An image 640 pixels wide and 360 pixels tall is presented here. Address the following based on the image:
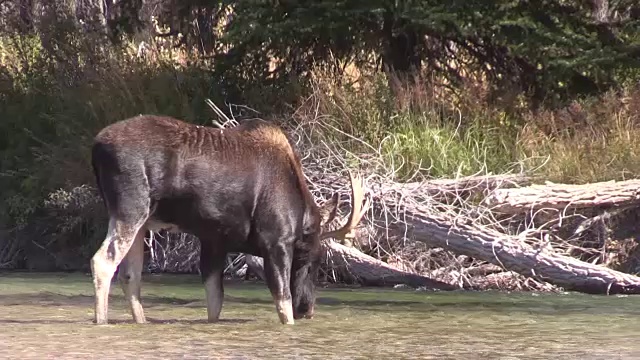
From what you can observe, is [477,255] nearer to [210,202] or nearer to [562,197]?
[562,197]

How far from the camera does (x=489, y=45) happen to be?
17453 millimetres

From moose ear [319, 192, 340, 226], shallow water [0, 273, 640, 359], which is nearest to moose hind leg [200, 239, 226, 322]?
shallow water [0, 273, 640, 359]

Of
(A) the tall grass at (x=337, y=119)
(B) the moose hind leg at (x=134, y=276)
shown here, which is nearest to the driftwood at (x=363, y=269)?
(A) the tall grass at (x=337, y=119)

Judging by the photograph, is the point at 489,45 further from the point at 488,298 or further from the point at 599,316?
the point at 599,316

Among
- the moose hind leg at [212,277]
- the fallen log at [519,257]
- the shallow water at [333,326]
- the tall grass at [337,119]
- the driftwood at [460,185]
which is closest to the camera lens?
the shallow water at [333,326]

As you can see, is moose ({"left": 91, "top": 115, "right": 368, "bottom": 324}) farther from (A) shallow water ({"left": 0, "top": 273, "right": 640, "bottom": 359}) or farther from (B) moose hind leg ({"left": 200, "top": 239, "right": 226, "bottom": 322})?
(A) shallow water ({"left": 0, "top": 273, "right": 640, "bottom": 359})

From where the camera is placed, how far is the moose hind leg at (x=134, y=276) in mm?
10617

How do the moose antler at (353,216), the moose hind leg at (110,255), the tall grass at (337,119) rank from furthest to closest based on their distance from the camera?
the tall grass at (337,119) → the moose antler at (353,216) → the moose hind leg at (110,255)

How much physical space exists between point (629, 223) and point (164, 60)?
308 inches

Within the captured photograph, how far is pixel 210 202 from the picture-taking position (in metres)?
10.6

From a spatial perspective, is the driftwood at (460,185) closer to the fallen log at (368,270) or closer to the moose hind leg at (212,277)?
the fallen log at (368,270)

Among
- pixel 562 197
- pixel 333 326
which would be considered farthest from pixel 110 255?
pixel 562 197

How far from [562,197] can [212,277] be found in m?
4.69

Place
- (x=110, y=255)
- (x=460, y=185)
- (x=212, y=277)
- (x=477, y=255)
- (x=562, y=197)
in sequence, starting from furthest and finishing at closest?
(x=460, y=185)
(x=562, y=197)
(x=477, y=255)
(x=212, y=277)
(x=110, y=255)
